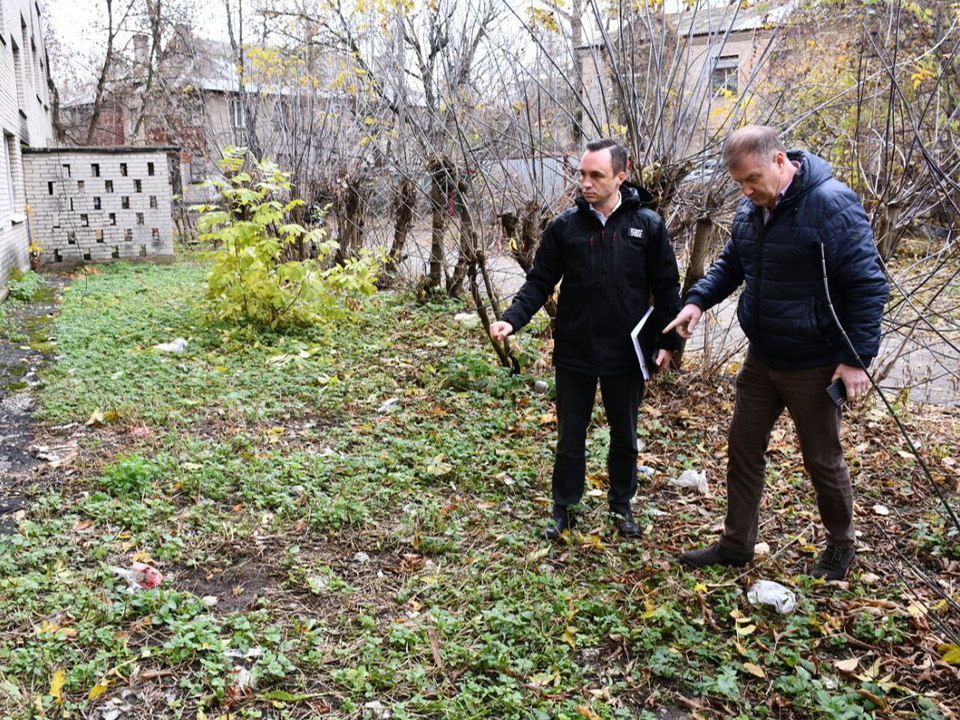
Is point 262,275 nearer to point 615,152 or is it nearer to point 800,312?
point 615,152

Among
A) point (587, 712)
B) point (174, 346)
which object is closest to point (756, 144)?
point (587, 712)

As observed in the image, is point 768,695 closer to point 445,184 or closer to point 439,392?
point 439,392

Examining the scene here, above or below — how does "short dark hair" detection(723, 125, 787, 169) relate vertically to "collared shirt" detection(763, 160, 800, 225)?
above

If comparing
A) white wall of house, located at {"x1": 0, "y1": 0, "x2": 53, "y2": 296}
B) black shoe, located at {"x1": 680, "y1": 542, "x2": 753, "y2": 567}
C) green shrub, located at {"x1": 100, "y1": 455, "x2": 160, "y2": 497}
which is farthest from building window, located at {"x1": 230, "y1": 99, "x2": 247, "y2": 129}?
black shoe, located at {"x1": 680, "y1": 542, "x2": 753, "y2": 567}

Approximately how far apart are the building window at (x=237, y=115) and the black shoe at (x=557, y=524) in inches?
443

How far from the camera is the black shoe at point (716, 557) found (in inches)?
145

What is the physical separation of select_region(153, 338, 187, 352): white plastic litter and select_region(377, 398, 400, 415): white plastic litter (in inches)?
104

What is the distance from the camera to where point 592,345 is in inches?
150

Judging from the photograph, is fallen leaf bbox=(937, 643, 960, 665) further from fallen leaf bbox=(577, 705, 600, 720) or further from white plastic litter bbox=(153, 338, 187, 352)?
white plastic litter bbox=(153, 338, 187, 352)

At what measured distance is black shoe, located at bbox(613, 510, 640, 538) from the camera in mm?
4039

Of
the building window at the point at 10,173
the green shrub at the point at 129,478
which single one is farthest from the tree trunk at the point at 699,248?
the building window at the point at 10,173

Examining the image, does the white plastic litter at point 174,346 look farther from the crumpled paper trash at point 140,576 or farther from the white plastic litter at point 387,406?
the crumpled paper trash at point 140,576

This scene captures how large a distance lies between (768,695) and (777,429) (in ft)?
10.7

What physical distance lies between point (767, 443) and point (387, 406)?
128 inches
